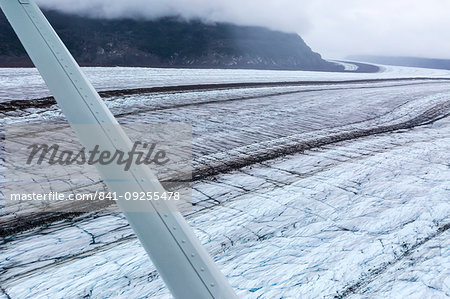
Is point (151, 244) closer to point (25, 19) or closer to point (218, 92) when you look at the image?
point (25, 19)

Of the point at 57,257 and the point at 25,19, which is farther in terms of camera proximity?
the point at 25,19

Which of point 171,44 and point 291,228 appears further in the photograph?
point 171,44

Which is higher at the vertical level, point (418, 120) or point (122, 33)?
point (122, 33)

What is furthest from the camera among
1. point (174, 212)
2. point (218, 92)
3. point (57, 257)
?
point (218, 92)

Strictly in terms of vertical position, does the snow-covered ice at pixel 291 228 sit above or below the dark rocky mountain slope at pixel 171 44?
below

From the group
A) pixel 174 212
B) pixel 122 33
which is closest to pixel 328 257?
pixel 174 212

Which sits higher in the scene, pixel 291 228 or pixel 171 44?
pixel 171 44

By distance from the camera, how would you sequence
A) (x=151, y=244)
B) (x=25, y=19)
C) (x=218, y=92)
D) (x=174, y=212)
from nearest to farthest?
(x=151, y=244), (x=174, y=212), (x=25, y=19), (x=218, y=92)

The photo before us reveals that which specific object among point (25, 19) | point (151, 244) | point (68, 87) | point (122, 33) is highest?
point (122, 33)

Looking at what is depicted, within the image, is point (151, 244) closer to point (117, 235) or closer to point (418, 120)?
point (117, 235)

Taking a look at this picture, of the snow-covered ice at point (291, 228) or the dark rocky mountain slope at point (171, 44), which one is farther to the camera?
the dark rocky mountain slope at point (171, 44)
